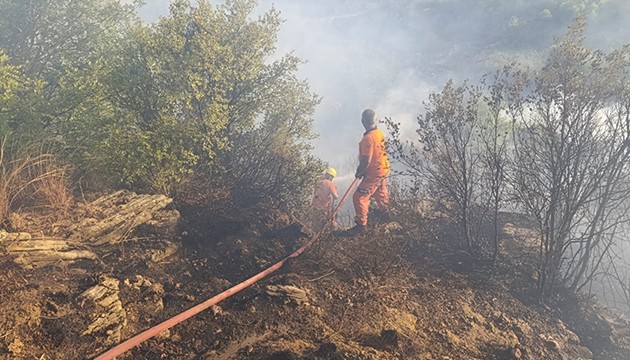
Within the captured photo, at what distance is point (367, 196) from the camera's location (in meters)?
6.73

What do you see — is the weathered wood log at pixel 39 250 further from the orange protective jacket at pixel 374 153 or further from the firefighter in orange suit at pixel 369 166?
the orange protective jacket at pixel 374 153

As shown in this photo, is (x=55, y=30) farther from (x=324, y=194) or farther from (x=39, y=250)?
(x=324, y=194)

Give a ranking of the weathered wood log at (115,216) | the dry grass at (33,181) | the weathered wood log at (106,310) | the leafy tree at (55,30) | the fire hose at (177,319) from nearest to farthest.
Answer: the fire hose at (177,319), the weathered wood log at (106,310), the dry grass at (33,181), the weathered wood log at (115,216), the leafy tree at (55,30)

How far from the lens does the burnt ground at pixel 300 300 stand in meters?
3.15

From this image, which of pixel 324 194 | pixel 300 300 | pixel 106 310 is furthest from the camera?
pixel 324 194

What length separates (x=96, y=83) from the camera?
16.3 ft

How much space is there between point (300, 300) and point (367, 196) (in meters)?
3.00

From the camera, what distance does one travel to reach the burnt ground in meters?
3.15

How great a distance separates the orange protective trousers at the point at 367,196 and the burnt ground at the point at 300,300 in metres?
0.55

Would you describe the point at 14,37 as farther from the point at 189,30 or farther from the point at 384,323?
the point at 384,323

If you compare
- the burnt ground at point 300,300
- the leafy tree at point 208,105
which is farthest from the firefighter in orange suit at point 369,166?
the leafy tree at point 208,105

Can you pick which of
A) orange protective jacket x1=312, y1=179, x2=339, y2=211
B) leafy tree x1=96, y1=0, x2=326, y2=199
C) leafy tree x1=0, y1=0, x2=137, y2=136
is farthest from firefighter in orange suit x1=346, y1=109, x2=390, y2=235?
leafy tree x1=0, y1=0, x2=137, y2=136

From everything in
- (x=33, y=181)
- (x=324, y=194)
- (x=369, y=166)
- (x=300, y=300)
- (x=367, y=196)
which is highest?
(x=369, y=166)

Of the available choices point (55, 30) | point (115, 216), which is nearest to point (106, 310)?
Result: point (115, 216)
